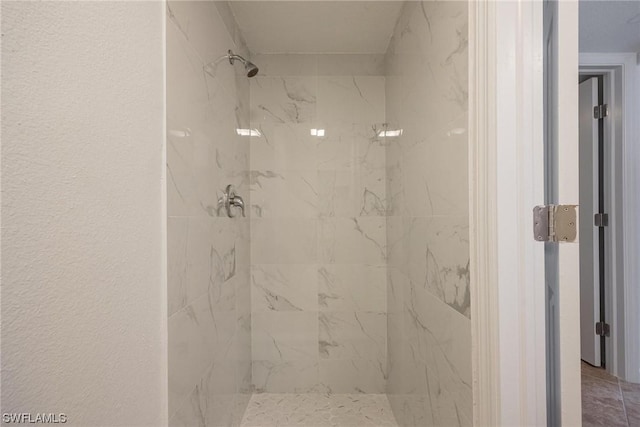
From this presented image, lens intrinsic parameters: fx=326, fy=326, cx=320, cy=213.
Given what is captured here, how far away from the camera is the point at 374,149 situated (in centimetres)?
219

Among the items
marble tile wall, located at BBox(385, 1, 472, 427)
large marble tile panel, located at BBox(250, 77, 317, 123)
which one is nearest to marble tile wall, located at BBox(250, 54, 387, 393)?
large marble tile panel, located at BBox(250, 77, 317, 123)

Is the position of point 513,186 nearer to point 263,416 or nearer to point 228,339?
point 228,339

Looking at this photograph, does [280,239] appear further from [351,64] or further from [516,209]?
[516,209]

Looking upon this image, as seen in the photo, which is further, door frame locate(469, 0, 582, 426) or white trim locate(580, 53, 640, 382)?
white trim locate(580, 53, 640, 382)

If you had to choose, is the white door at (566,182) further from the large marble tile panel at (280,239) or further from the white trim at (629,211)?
the white trim at (629,211)

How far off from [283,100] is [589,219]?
2.26 metres

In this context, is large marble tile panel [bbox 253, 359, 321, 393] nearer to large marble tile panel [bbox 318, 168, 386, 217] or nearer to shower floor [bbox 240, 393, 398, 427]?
shower floor [bbox 240, 393, 398, 427]

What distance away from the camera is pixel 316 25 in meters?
1.88

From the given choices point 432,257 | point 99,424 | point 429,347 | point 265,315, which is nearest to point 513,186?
point 432,257

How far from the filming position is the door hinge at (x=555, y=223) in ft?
2.50

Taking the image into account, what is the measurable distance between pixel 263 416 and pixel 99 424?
4.67 feet

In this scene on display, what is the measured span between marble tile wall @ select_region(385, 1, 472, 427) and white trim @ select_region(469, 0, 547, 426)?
0.40 ft

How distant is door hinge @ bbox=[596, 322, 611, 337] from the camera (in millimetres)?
2197

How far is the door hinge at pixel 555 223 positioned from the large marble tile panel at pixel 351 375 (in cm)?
169
